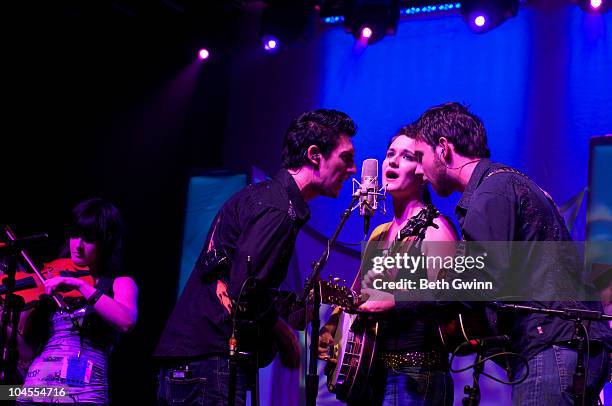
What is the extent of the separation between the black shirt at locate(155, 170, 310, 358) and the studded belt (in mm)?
789

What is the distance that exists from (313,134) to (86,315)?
1.94 metres

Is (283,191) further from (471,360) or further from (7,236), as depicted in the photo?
(471,360)

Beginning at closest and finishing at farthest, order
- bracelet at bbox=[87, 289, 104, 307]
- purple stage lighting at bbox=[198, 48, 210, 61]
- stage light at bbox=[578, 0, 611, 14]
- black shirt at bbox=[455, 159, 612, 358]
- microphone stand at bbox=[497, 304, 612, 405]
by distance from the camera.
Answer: microphone stand at bbox=[497, 304, 612, 405] → black shirt at bbox=[455, 159, 612, 358] → bracelet at bbox=[87, 289, 104, 307] → stage light at bbox=[578, 0, 611, 14] → purple stage lighting at bbox=[198, 48, 210, 61]

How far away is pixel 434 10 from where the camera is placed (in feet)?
22.6

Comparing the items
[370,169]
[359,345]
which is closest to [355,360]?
[359,345]

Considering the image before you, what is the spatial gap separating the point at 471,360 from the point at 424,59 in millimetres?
3160

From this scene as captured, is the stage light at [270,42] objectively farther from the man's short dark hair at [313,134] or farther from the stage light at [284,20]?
the man's short dark hair at [313,134]

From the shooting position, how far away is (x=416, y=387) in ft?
11.2

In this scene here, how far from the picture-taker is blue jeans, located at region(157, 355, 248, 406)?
9.93ft

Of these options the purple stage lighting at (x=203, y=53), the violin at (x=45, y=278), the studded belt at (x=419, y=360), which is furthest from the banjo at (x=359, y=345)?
the purple stage lighting at (x=203, y=53)

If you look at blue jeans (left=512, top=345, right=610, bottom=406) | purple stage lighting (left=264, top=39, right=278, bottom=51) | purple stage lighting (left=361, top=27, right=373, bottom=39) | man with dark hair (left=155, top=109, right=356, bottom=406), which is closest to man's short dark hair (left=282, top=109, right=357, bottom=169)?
man with dark hair (left=155, top=109, right=356, bottom=406)

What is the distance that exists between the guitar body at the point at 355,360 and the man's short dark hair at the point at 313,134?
927 mm

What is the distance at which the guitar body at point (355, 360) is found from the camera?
357 centimetres

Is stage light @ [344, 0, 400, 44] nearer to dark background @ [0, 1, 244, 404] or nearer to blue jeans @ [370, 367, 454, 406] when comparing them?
dark background @ [0, 1, 244, 404]
